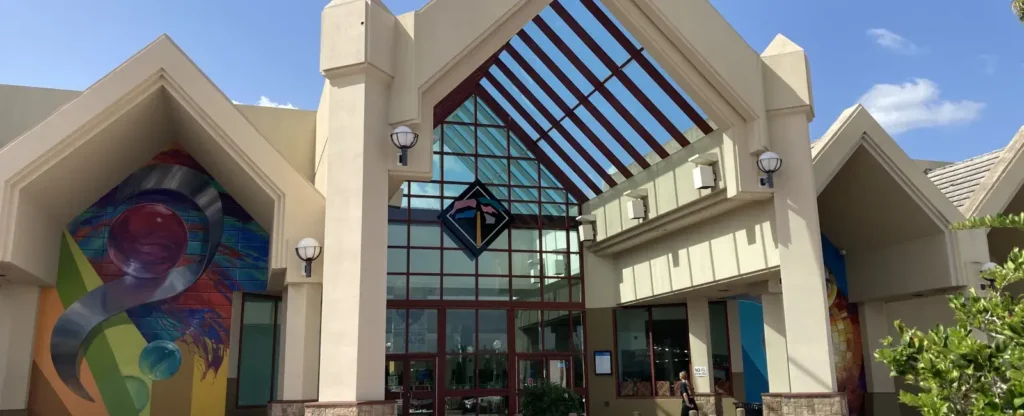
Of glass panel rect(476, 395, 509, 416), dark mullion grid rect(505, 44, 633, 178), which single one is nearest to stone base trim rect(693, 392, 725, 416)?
glass panel rect(476, 395, 509, 416)

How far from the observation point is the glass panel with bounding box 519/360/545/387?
1784cm

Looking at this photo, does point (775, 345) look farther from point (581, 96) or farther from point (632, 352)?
point (581, 96)

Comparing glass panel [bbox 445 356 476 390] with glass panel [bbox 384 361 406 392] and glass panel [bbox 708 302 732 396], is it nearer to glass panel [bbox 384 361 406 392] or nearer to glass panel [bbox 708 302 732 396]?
glass panel [bbox 384 361 406 392]

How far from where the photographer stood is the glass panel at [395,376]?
663 inches

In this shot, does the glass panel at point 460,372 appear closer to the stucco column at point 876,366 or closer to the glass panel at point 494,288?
the glass panel at point 494,288

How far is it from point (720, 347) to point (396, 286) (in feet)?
26.1

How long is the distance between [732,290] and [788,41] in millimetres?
5616

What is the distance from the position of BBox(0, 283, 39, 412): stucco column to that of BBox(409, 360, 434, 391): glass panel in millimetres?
7291

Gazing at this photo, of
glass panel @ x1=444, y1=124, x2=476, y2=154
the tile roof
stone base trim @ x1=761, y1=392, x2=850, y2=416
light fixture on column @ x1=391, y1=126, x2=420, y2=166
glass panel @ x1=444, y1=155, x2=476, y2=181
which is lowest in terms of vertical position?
stone base trim @ x1=761, y1=392, x2=850, y2=416

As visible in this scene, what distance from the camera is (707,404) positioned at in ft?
58.0

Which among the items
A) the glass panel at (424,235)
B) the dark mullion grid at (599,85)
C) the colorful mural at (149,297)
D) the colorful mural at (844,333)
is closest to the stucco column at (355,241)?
the dark mullion grid at (599,85)

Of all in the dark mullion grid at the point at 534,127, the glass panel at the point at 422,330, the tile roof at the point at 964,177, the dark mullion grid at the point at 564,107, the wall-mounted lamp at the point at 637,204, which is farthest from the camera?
the dark mullion grid at the point at 534,127

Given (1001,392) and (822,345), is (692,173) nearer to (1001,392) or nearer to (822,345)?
(822,345)

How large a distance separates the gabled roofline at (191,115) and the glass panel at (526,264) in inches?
250
